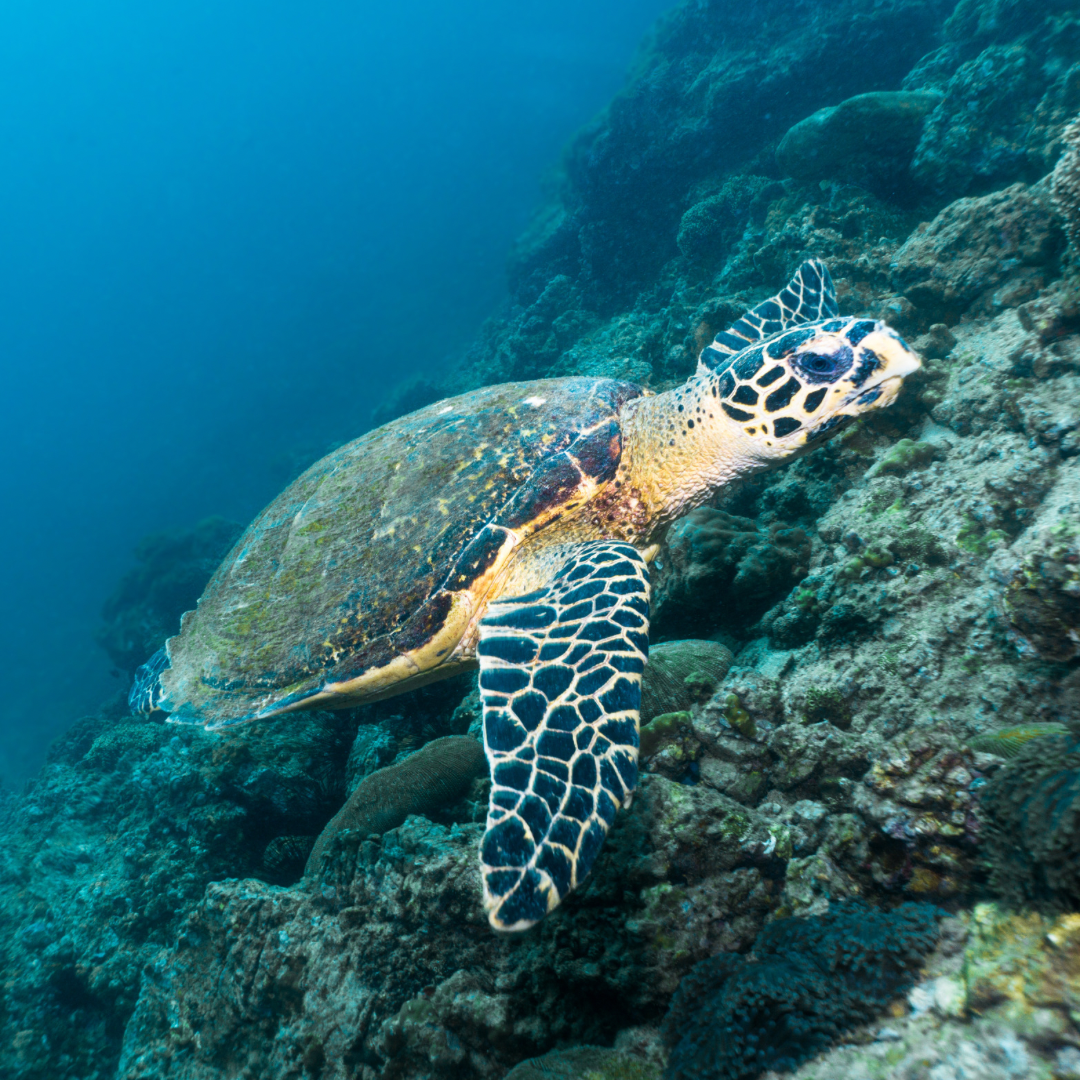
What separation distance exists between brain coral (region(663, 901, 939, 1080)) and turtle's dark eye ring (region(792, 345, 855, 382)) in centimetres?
204

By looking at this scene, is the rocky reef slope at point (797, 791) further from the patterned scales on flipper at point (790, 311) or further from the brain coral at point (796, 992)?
the patterned scales on flipper at point (790, 311)

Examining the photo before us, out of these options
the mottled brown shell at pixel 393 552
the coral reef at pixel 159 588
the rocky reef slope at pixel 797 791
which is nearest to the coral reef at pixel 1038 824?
the rocky reef slope at pixel 797 791

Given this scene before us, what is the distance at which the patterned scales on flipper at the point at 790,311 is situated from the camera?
11.3 ft

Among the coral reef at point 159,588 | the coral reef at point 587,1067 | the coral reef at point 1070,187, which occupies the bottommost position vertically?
the coral reef at point 587,1067

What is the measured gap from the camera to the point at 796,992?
1.18m

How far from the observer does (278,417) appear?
145ft

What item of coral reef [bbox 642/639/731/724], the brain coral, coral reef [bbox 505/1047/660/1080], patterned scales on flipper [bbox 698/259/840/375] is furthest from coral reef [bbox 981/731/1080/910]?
patterned scales on flipper [bbox 698/259/840/375]

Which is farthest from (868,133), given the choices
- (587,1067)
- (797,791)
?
(587,1067)

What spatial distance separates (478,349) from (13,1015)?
65.4 ft

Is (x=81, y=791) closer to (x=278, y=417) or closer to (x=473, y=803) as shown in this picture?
(x=473, y=803)

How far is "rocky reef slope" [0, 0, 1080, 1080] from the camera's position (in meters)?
1.36

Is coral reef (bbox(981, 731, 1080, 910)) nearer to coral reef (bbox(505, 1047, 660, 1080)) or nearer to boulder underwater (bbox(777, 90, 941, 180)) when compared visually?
coral reef (bbox(505, 1047, 660, 1080))

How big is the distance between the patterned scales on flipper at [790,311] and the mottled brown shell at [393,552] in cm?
84

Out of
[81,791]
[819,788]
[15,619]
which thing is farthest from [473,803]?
[15,619]
